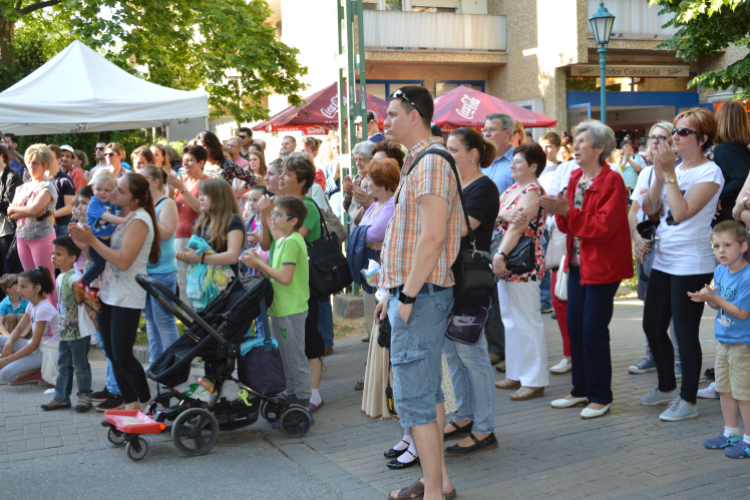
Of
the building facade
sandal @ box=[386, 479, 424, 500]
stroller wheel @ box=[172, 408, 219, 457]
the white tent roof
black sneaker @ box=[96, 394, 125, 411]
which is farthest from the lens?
the building facade

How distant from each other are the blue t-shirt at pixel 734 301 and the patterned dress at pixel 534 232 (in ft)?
4.52

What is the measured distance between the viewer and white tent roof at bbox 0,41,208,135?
9.12m

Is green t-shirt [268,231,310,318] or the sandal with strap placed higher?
green t-shirt [268,231,310,318]

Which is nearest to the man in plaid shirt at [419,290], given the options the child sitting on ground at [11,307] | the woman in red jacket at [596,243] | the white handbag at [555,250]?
the woman in red jacket at [596,243]

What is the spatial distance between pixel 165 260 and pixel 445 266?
3288 mm

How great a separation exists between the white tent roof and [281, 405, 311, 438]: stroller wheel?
230 inches

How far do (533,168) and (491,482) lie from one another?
95.8 inches

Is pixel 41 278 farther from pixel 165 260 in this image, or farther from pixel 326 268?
pixel 326 268

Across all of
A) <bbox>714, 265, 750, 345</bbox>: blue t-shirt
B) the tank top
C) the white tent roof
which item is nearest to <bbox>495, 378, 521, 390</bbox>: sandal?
<bbox>714, 265, 750, 345</bbox>: blue t-shirt

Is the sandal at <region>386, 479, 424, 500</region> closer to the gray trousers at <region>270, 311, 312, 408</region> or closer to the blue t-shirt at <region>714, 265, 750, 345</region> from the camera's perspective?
the gray trousers at <region>270, 311, 312, 408</region>

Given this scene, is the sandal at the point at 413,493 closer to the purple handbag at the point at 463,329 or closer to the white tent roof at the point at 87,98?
the purple handbag at the point at 463,329

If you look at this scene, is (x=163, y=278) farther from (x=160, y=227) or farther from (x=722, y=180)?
(x=722, y=180)

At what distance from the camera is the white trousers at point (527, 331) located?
563 cm

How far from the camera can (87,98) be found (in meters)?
9.29
